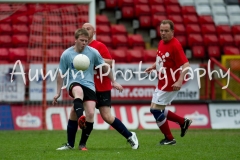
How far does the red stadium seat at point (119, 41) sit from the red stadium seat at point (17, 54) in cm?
301

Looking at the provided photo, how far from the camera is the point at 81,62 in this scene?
8.59 metres

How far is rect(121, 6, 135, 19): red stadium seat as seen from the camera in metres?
19.2

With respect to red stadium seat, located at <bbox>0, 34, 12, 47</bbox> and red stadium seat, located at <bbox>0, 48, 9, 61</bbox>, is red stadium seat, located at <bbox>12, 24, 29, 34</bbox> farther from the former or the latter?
red stadium seat, located at <bbox>0, 48, 9, 61</bbox>

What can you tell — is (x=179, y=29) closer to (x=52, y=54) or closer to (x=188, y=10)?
(x=188, y=10)

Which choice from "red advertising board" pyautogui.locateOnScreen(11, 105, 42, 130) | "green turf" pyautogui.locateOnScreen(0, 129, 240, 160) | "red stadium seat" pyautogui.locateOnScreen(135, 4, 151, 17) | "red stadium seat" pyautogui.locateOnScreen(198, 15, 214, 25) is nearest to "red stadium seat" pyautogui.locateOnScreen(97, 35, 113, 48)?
"red stadium seat" pyautogui.locateOnScreen(135, 4, 151, 17)

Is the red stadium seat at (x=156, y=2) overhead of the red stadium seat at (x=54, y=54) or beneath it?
overhead

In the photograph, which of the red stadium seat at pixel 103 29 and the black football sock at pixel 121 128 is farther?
the red stadium seat at pixel 103 29

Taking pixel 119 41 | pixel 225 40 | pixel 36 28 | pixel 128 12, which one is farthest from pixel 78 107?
pixel 225 40

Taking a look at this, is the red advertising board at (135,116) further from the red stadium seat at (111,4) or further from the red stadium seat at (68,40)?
the red stadium seat at (111,4)

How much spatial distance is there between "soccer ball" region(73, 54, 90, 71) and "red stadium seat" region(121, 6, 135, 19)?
10.7 meters

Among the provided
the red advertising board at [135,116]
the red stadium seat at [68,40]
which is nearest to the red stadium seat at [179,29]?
the red advertising board at [135,116]

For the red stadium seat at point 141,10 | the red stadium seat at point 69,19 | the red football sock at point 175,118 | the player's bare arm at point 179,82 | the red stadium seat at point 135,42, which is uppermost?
the red stadium seat at point 141,10

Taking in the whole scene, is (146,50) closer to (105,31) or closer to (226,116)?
(105,31)

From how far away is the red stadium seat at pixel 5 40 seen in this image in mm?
16680
